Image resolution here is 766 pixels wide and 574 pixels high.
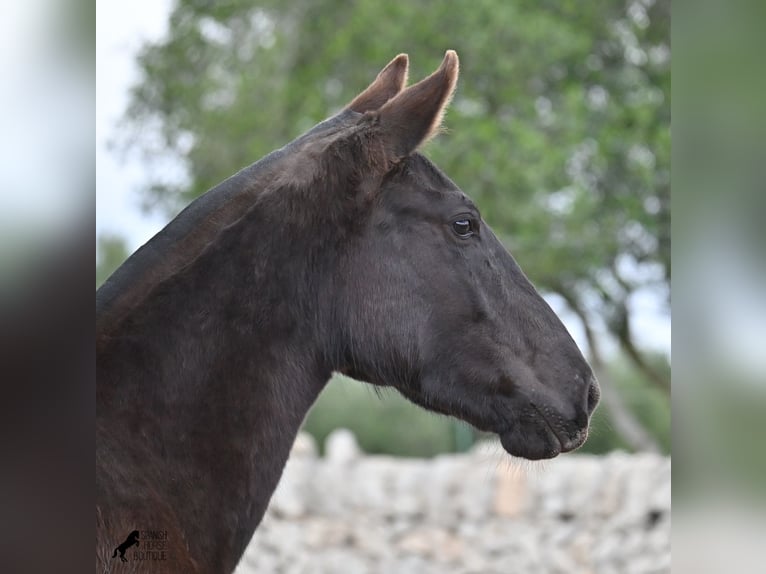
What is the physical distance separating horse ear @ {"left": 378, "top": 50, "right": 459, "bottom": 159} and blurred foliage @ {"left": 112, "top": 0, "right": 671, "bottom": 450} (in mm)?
8404

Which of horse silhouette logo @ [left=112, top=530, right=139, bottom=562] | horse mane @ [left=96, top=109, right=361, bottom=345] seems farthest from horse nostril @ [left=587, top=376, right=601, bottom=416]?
horse silhouette logo @ [left=112, top=530, right=139, bottom=562]

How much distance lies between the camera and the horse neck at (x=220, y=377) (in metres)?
2.15

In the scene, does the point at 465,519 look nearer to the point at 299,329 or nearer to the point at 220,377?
the point at 299,329

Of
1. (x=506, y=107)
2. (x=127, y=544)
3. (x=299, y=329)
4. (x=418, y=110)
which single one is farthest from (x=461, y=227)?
(x=506, y=107)

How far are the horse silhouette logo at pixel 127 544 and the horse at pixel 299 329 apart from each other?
0.03m

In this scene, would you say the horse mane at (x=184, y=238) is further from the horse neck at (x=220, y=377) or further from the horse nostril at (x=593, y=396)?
the horse nostril at (x=593, y=396)

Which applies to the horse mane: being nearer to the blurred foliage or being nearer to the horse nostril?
the horse nostril

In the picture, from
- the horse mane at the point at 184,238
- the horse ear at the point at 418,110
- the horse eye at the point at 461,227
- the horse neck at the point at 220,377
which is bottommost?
the horse neck at the point at 220,377

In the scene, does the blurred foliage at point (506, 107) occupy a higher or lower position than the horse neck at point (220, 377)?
higher

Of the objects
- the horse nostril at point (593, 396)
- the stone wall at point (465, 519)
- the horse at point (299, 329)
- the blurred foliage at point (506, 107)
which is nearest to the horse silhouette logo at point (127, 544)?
the horse at point (299, 329)

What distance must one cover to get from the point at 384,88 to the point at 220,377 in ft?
3.48

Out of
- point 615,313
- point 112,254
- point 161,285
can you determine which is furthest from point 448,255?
point 112,254

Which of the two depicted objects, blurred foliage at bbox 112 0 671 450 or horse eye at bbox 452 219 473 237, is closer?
horse eye at bbox 452 219 473 237

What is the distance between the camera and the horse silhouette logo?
1954 mm
